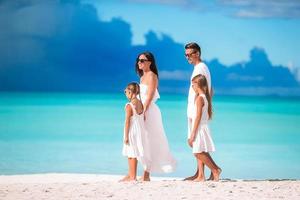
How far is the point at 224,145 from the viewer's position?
21.8 meters

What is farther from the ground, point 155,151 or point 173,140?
point 173,140

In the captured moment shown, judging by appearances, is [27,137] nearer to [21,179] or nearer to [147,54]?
[21,179]

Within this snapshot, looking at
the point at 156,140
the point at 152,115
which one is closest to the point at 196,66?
the point at 152,115

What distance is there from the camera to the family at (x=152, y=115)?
10.0m

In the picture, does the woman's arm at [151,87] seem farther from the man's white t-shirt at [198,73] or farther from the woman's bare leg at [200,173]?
the woman's bare leg at [200,173]

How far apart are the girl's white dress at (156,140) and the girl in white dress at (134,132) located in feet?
0.29

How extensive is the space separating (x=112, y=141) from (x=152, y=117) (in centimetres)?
1240

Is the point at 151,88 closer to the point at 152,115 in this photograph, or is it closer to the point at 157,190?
the point at 152,115

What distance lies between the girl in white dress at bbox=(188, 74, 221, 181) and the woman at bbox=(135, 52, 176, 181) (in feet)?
1.15

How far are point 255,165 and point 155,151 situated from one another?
7.68 m

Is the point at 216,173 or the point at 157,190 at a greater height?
the point at 216,173

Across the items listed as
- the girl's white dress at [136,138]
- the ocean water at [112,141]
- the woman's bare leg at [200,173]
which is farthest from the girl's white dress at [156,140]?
the ocean water at [112,141]

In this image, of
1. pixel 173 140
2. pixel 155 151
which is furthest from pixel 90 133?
pixel 155 151

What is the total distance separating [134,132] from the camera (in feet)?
33.0
